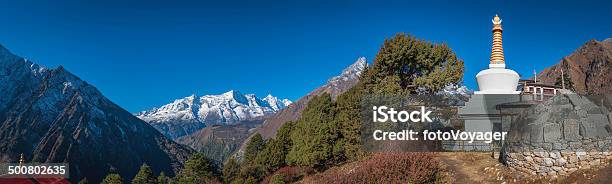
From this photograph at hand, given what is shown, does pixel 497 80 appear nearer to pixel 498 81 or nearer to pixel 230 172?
pixel 498 81

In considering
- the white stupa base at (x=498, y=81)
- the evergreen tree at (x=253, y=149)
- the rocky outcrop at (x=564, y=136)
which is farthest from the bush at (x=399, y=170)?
the evergreen tree at (x=253, y=149)

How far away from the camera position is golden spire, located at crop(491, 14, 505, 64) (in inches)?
1640

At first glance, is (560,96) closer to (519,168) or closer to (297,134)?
(519,168)

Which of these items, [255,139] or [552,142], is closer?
[552,142]

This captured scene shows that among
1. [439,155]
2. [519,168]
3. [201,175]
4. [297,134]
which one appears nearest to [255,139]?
[201,175]

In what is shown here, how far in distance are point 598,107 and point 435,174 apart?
853 cm

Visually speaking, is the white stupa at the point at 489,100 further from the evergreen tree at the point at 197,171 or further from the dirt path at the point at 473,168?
the evergreen tree at the point at 197,171

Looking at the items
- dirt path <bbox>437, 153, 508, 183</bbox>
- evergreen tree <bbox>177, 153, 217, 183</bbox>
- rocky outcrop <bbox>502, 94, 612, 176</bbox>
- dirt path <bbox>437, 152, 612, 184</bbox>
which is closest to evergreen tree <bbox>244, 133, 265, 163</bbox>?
evergreen tree <bbox>177, 153, 217, 183</bbox>

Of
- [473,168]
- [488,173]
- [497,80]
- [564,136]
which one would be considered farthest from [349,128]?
[564,136]

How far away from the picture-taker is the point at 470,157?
98.9 feet

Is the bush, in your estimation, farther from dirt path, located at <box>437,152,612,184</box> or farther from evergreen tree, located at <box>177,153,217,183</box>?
evergreen tree, located at <box>177,153,217,183</box>

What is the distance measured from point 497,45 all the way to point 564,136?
2194 cm

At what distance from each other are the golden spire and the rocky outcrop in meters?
18.4

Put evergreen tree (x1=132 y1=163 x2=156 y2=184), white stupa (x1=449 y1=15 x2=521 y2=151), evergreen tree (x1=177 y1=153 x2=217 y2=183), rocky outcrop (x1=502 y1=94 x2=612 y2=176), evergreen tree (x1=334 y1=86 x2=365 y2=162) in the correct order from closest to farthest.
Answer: rocky outcrop (x1=502 y1=94 x2=612 y2=176) < white stupa (x1=449 y1=15 x2=521 y2=151) < evergreen tree (x1=334 y1=86 x2=365 y2=162) < evergreen tree (x1=177 y1=153 x2=217 y2=183) < evergreen tree (x1=132 y1=163 x2=156 y2=184)
